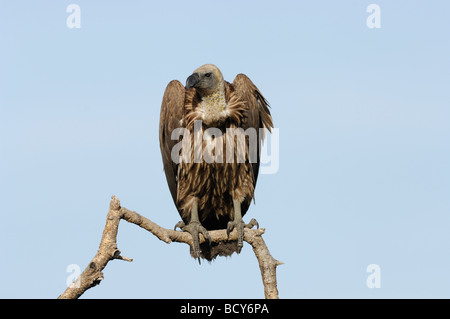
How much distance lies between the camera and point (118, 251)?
688 cm

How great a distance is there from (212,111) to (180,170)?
2.97ft

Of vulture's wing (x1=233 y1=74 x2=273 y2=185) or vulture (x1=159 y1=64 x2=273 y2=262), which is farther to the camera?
vulture's wing (x1=233 y1=74 x2=273 y2=185)

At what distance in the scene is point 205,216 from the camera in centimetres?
948

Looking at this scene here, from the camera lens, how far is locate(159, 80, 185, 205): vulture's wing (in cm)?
910

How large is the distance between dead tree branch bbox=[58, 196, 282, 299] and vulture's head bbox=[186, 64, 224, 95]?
183cm

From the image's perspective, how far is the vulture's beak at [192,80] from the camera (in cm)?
873

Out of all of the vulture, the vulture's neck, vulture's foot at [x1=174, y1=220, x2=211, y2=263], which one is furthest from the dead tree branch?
the vulture's neck

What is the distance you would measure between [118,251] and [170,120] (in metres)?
2.67

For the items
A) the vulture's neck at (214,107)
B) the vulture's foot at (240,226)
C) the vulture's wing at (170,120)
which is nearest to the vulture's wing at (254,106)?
the vulture's neck at (214,107)

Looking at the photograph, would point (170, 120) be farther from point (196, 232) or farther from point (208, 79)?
point (196, 232)

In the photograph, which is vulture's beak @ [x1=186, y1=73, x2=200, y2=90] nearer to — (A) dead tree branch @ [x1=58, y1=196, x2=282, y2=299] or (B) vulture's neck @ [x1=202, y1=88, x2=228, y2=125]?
(B) vulture's neck @ [x1=202, y1=88, x2=228, y2=125]

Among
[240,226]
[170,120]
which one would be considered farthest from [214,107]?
[240,226]

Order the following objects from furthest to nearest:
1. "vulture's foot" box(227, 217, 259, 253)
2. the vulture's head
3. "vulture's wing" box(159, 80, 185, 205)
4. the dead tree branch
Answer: "vulture's wing" box(159, 80, 185, 205)
the vulture's head
"vulture's foot" box(227, 217, 259, 253)
the dead tree branch
